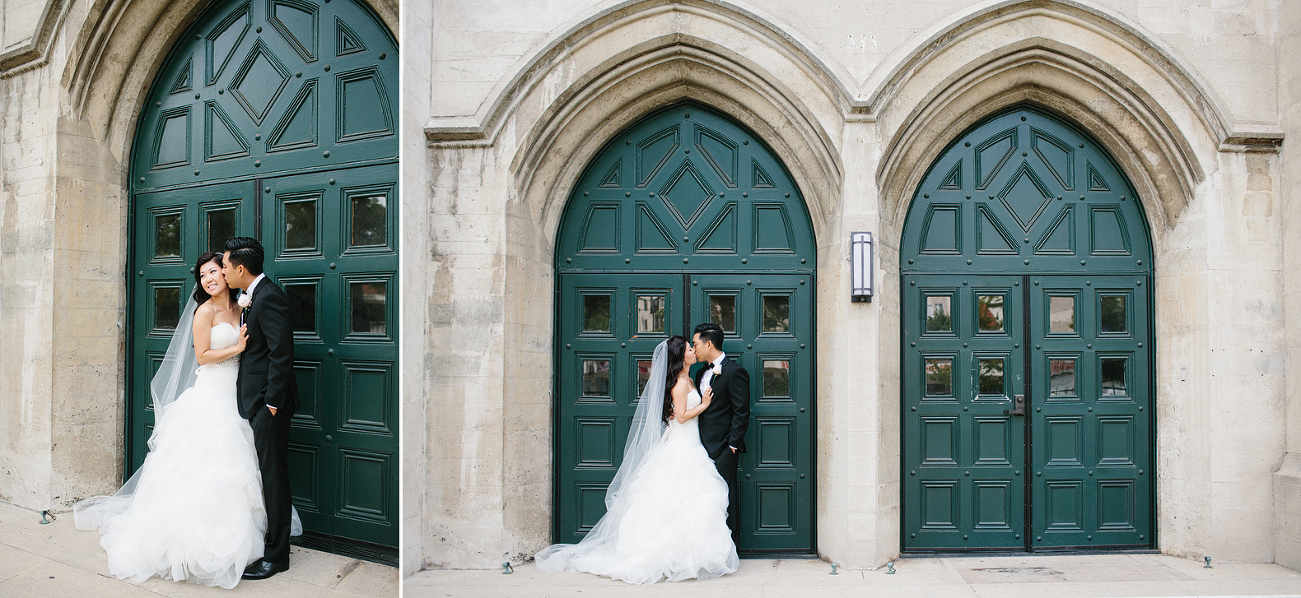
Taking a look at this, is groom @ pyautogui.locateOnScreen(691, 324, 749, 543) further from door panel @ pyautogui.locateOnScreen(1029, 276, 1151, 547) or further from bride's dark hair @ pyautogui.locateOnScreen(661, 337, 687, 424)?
door panel @ pyautogui.locateOnScreen(1029, 276, 1151, 547)

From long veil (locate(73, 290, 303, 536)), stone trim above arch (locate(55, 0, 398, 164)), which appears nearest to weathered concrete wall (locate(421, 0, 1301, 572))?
long veil (locate(73, 290, 303, 536))

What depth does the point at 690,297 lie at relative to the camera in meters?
5.11

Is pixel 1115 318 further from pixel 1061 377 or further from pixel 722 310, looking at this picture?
pixel 722 310

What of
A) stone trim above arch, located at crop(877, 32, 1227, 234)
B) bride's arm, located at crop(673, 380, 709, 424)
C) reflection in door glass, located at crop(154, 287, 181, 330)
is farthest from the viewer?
reflection in door glass, located at crop(154, 287, 181, 330)

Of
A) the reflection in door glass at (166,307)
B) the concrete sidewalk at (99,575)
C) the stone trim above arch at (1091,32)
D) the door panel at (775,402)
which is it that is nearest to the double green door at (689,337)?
the door panel at (775,402)

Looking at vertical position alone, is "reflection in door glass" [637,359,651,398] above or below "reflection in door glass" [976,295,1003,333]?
below

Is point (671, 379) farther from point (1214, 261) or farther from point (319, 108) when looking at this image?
point (1214, 261)

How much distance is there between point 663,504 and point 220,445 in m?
2.89

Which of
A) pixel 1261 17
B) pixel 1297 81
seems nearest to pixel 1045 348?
pixel 1297 81

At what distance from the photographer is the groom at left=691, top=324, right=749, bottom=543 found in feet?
14.9

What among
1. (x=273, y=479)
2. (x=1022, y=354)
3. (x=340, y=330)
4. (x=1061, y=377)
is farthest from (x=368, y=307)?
(x=1061, y=377)

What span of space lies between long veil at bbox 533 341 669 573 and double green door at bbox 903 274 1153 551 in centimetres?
211

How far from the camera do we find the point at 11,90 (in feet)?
17.3

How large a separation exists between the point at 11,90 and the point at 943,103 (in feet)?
26.0
